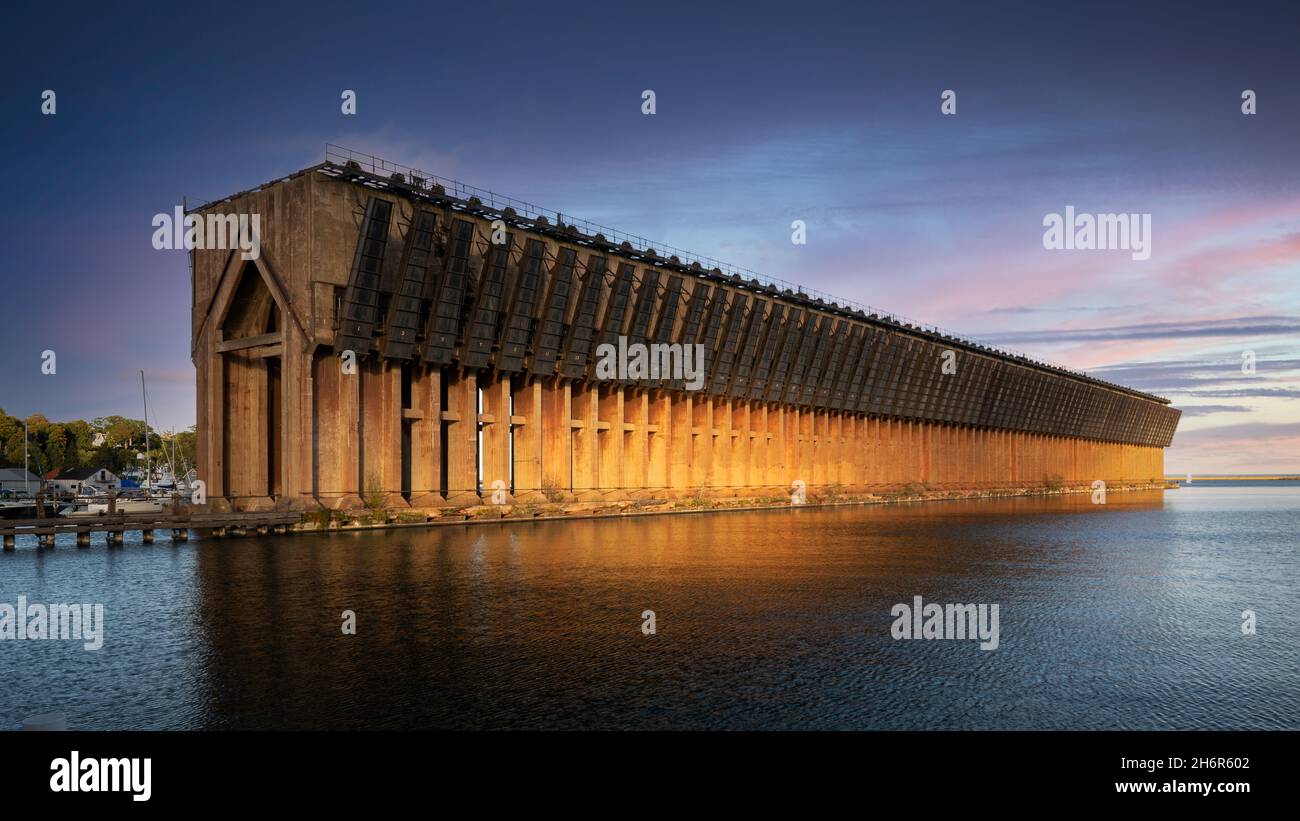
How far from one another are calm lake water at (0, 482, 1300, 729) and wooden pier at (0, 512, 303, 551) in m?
7.29

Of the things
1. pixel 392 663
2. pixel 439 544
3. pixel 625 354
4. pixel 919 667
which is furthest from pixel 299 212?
pixel 919 667

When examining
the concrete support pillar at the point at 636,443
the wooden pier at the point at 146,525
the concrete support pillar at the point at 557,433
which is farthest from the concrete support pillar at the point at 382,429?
the concrete support pillar at the point at 636,443

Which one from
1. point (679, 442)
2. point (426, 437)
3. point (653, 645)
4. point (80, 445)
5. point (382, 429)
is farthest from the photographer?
point (80, 445)

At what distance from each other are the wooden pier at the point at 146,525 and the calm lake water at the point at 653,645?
729 cm

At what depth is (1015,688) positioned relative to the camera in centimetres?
1254

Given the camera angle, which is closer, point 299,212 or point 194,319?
point 299,212

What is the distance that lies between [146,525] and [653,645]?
113 feet

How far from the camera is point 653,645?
15.7 m

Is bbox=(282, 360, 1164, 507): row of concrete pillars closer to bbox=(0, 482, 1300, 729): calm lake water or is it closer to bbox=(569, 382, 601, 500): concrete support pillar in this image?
bbox=(569, 382, 601, 500): concrete support pillar

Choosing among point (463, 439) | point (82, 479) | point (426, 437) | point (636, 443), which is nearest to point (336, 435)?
point (426, 437)

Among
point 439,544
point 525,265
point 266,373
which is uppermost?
point 525,265

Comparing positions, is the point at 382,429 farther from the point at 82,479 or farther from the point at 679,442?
the point at 82,479
